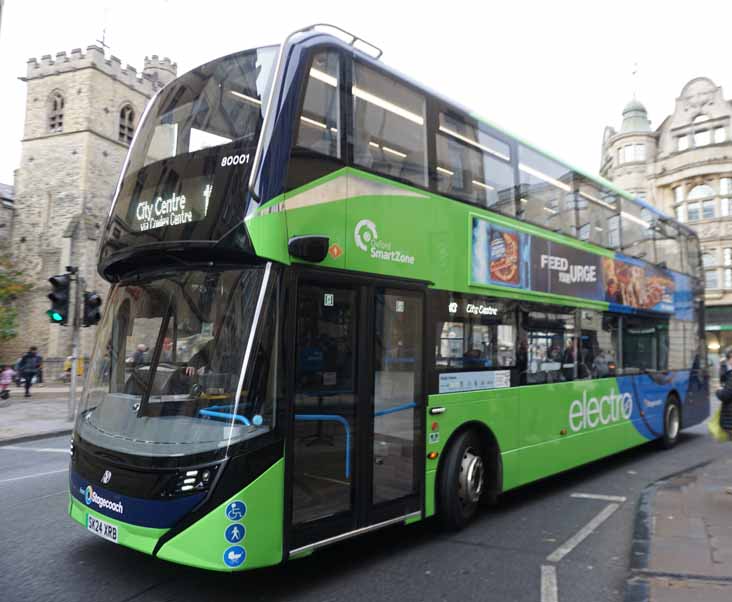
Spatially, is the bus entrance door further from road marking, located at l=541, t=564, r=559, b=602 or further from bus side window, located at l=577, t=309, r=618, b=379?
bus side window, located at l=577, t=309, r=618, b=379

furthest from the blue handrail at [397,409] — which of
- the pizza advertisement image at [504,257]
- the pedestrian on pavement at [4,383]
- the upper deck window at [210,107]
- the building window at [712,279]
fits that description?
the building window at [712,279]

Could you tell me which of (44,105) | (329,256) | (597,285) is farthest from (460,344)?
(44,105)

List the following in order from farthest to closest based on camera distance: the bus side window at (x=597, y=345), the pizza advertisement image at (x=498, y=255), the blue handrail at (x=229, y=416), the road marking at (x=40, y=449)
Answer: the road marking at (x=40, y=449) < the bus side window at (x=597, y=345) < the pizza advertisement image at (x=498, y=255) < the blue handrail at (x=229, y=416)

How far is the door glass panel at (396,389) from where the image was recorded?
5258 mm

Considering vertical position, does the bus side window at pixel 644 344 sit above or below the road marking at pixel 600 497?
above

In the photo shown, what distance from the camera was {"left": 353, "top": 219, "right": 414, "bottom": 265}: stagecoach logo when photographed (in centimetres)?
517

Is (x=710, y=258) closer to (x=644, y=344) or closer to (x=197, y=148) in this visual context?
(x=644, y=344)

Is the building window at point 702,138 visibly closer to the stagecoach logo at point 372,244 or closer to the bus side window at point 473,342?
the bus side window at point 473,342

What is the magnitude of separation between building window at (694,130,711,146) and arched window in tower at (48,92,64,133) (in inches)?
1697

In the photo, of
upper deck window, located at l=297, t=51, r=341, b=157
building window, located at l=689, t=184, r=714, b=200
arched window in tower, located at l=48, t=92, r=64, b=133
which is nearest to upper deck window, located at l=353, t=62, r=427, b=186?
upper deck window, located at l=297, t=51, r=341, b=157

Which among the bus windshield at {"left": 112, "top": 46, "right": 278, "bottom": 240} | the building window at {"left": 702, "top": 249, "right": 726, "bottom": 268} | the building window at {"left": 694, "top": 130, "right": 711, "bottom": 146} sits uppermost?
the building window at {"left": 694, "top": 130, "right": 711, "bottom": 146}

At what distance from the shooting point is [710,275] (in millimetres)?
38750

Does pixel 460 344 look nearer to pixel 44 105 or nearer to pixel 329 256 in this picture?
pixel 329 256

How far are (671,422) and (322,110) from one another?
10.0 m
